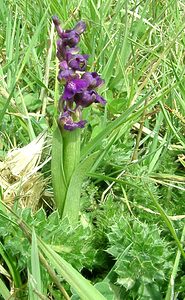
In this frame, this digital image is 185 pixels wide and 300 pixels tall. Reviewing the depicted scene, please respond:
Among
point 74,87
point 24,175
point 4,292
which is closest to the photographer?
point 4,292

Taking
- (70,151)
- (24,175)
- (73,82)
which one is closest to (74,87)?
(73,82)

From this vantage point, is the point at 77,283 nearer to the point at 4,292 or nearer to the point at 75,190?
the point at 4,292

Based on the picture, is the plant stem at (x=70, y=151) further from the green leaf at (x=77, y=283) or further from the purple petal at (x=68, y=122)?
the green leaf at (x=77, y=283)

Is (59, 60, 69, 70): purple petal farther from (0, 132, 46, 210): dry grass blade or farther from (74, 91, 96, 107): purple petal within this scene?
(0, 132, 46, 210): dry grass blade

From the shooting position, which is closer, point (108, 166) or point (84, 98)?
point (84, 98)

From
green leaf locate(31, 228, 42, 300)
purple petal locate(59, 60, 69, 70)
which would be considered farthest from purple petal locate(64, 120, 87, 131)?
green leaf locate(31, 228, 42, 300)

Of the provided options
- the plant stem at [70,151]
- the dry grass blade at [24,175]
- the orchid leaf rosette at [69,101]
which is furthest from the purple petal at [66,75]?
the dry grass blade at [24,175]
